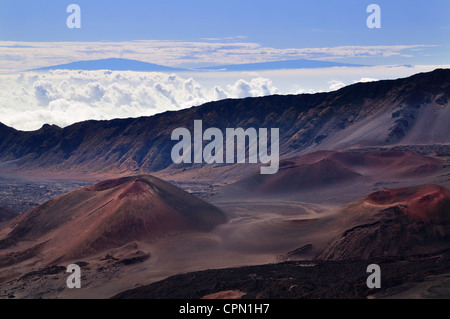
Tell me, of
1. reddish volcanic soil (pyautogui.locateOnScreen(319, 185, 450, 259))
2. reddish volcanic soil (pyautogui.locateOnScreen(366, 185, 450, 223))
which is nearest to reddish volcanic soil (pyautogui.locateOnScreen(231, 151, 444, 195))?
reddish volcanic soil (pyautogui.locateOnScreen(366, 185, 450, 223))

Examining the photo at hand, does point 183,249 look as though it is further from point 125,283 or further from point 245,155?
point 245,155

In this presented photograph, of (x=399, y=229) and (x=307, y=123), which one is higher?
(x=307, y=123)

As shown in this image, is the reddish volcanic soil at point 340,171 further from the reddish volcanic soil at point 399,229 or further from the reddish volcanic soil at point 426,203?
the reddish volcanic soil at point 399,229

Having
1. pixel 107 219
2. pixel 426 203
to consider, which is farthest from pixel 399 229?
pixel 107 219

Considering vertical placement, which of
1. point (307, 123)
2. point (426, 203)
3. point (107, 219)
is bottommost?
point (107, 219)

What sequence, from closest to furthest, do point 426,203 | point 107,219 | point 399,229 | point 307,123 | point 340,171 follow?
1. point 399,229
2. point 426,203
3. point 107,219
4. point 340,171
5. point 307,123

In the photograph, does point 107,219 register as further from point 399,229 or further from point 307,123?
point 307,123

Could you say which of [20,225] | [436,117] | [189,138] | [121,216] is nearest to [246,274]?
[121,216]

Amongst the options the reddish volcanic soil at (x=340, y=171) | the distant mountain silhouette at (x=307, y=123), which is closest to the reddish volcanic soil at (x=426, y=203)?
the reddish volcanic soil at (x=340, y=171)
